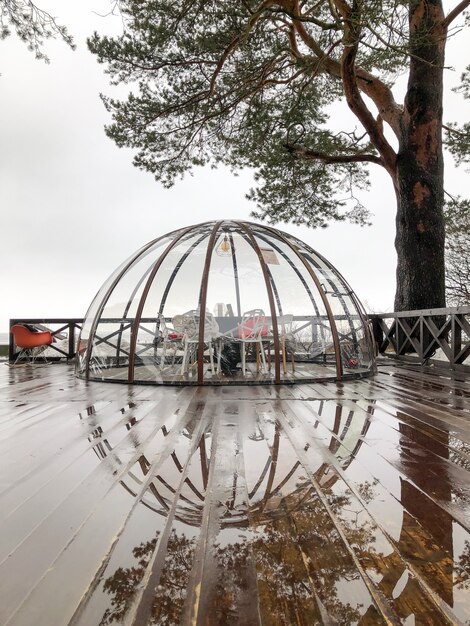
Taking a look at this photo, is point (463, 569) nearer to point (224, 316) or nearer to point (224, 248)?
point (224, 316)

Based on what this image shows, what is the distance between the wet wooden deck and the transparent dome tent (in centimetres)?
221

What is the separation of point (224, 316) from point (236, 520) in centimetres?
412

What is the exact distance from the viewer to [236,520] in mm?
1538

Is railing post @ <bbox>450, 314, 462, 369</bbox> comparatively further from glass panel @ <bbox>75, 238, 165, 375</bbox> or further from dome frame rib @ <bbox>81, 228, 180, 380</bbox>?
glass panel @ <bbox>75, 238, 165, 375</bbox>

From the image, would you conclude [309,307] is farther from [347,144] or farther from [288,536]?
[347,144]

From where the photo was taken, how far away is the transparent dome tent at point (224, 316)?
5457 mm

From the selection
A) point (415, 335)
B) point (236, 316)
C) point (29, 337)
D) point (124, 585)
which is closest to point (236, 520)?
point (124, 585)

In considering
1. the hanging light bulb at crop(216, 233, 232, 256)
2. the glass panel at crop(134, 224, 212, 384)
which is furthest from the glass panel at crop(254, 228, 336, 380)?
Answer: the glass panel at crop(134, 224, 212, 384)

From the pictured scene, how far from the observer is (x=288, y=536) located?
140cm

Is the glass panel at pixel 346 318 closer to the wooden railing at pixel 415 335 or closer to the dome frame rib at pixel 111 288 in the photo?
the wooden railing at pixel 415 335

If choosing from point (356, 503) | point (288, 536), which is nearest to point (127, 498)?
point (288, 536)

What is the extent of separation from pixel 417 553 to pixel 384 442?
1328 mm

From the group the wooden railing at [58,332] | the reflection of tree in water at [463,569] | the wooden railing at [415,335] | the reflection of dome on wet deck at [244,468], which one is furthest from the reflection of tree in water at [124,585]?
the wooden railing at [58,332]

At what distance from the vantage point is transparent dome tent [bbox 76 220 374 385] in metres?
5.46
